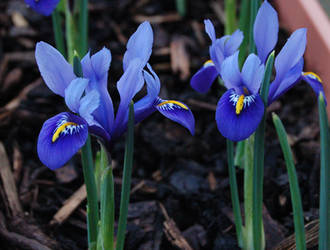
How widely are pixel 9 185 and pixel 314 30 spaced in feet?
4.69

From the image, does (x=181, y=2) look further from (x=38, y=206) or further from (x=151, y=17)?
(x=38, y=206)

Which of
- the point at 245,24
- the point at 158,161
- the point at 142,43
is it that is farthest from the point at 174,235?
the point at 245,24

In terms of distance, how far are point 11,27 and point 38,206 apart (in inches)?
48.9

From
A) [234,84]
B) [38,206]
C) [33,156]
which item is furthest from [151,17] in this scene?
[234,84]

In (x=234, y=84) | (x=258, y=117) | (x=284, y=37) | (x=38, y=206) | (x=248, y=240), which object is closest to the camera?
(x=258, y=117)

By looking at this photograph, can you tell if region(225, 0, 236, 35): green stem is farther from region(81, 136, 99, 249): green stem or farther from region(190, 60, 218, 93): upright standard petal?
region(81, 136, 99, 249): green stem

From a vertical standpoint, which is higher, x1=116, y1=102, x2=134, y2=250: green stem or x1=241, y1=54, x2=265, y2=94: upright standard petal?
x1=241, y1=54, x2=265, y2=94: upright standard petal

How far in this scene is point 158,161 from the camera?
6.48 feet

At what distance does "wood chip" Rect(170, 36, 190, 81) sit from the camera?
7.91 feet

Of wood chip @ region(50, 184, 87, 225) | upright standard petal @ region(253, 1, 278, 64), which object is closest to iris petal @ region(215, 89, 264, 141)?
Answer: upright standard petal @ region(253, 1, 278, 64)

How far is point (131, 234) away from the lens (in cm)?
160

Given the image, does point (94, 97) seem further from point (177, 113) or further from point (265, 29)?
point (265, 29)

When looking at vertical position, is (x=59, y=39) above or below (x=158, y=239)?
above

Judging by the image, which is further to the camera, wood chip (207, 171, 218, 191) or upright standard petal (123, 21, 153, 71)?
wood chip (207, 171, 218, 191)
